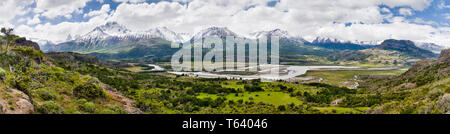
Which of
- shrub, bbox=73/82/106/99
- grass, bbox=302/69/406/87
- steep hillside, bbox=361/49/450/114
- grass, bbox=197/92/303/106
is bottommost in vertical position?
grass, bbox=302/69/406/87

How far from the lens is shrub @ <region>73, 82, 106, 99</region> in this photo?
2932 centimetres

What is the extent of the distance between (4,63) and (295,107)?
183ft

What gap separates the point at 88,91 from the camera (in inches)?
1177

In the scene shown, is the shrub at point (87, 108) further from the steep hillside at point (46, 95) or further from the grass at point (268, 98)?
the grass at point (268, 98)

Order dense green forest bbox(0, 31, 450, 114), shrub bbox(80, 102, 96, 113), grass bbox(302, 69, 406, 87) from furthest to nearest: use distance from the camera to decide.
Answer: grass bbox(302, 69, 406, 87) → shrub bbox(80, 102, 96, 113) → dense green forest bbox(0, 31, 450, 114)

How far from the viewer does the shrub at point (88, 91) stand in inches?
1154

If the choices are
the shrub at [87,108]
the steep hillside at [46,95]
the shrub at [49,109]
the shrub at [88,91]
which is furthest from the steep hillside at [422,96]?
the shrub at [88,91]

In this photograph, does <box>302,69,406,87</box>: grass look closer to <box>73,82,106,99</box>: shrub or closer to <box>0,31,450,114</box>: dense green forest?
<box>0,31,450,114</box>: dense green forest

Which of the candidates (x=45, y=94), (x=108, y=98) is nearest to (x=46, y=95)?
(x=45, y=94)

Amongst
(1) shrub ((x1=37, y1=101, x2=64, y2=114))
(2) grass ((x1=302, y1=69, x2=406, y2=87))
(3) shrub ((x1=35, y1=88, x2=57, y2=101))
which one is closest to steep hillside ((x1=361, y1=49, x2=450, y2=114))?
(1) shrub ((x1=37, y1=101, x2=64, y2=114))
